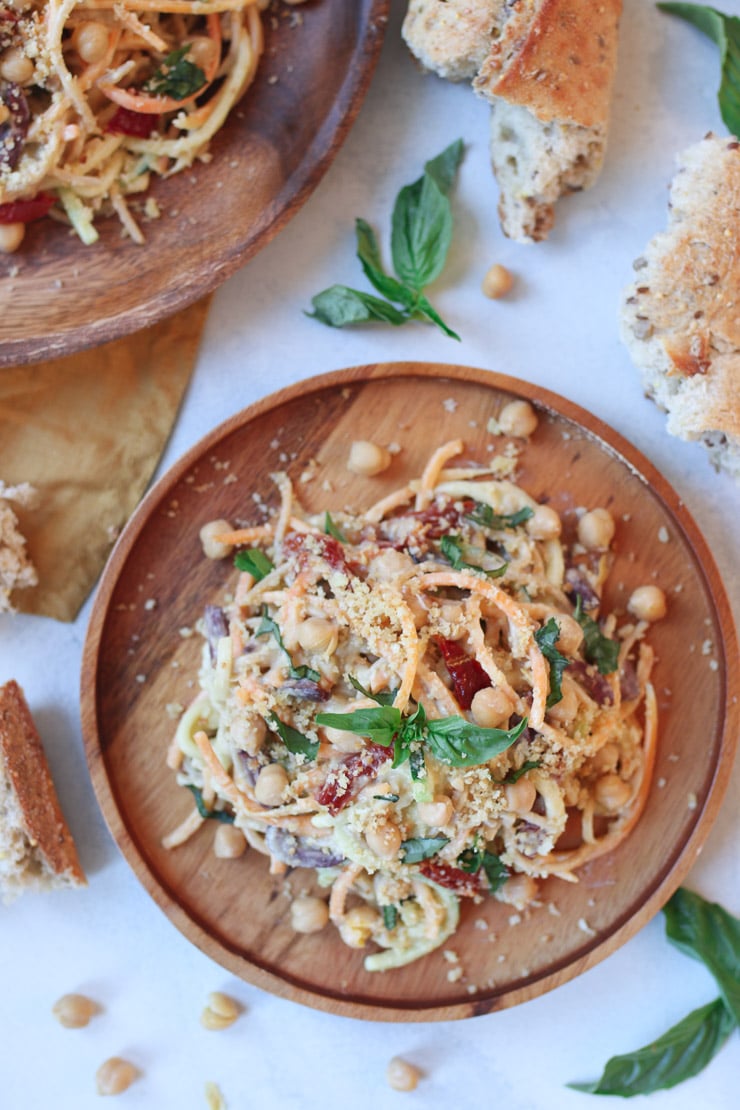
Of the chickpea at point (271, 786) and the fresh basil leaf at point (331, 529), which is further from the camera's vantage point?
the fresh basil leaf at point (331, 529)

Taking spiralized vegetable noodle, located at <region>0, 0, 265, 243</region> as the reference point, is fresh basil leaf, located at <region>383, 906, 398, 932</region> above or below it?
below

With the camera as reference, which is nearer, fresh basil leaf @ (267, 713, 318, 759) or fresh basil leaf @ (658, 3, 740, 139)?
fresh basil leaf @ (267, 713, 318, 759)

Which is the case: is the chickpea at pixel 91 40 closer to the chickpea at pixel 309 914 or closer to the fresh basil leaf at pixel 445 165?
the fresh basil leaf at pixel 445 165

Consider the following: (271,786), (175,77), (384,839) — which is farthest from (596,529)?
(175,77)

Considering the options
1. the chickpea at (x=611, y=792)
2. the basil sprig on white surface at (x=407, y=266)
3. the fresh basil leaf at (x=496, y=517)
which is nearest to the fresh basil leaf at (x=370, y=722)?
the fresh basil leaf at (x=496, y=517)

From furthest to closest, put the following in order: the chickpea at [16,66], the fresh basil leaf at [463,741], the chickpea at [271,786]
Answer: the chickpea at [16,66]
the chickpea at [271,786]
the fresh basil leaf at [463,741]

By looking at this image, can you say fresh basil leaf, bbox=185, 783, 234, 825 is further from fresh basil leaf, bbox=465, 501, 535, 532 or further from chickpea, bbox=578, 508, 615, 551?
chickpea, bbox=578, 508, 615, 551

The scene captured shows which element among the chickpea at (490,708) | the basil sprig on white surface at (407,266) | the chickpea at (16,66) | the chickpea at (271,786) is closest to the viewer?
the chickpea at (490,708)

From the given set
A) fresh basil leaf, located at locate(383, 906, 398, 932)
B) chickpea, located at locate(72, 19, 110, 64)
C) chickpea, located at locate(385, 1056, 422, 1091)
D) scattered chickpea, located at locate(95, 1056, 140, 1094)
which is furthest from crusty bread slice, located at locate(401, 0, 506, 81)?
scattered chickpea, located at locate(95, 1056, 140, 1094)
